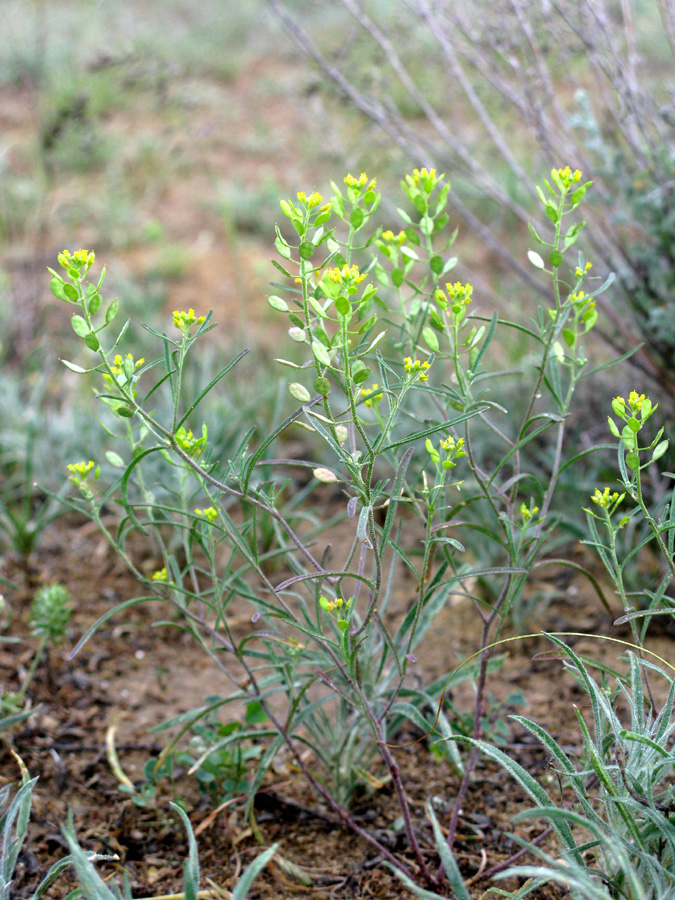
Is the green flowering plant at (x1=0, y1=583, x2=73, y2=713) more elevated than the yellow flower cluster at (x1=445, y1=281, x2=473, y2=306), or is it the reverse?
the yellow flower cluster at (x1=445, y1=281, x2=473, y2=306)

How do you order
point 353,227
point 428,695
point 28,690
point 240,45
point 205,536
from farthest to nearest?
point 240,45, point 28,690, point 428,695, point 205,536, point 353,227

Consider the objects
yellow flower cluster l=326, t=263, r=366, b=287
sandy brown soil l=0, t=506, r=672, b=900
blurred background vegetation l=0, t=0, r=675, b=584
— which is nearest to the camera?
yellow flower cluster l=326, t=263, r=366, b=287

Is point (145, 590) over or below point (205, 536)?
below

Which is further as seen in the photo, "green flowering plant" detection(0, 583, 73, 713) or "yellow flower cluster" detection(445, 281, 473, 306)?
"green flowering plant" detection(0, 583, 73, 713)

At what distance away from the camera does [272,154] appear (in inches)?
222

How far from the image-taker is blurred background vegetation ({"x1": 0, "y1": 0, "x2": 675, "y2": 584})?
225 centimetres

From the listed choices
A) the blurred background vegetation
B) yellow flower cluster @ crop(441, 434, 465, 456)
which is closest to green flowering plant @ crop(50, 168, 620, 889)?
yellow flower cluster @ crop(441, 434, 465, 456)

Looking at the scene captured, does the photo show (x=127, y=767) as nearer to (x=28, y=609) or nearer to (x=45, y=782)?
(x=45, y=782)

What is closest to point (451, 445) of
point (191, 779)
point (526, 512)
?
point (526, 512)

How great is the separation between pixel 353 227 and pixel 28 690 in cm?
135

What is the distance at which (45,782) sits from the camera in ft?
5.25

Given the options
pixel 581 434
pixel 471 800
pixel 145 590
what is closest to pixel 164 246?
pixel 145 590

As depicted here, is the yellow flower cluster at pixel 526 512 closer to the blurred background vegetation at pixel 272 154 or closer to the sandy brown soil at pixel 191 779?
the sandy brown soil at pixel 191 779

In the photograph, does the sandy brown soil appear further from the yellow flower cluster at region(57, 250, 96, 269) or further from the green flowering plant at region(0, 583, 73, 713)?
the yellow flower cluster at region(57, 250, 96, 269)
